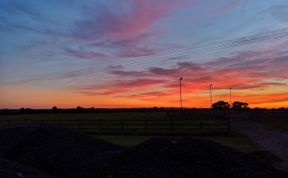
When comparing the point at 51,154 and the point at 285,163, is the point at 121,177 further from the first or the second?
the point at 285,163

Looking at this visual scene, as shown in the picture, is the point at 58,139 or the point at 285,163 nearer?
the point at 285,163

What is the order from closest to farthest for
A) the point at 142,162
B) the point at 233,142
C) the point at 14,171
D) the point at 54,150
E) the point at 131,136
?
the point at 14,171, the point at 142,162, the point at 54,150, the point at 233,142, the point at 131,136

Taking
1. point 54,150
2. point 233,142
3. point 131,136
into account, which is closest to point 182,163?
point 54,150

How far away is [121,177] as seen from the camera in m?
11.6

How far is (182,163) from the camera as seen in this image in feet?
40.9

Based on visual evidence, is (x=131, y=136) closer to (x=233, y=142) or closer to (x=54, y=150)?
(x=233, y=142)

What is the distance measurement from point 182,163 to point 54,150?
5743 mm

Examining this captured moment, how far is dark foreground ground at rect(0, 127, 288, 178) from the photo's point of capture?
463 inches

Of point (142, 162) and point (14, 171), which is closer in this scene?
point (14, 171)

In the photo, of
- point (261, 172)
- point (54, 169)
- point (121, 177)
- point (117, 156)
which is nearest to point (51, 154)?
point (54, 169)

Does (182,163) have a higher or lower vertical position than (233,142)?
lower

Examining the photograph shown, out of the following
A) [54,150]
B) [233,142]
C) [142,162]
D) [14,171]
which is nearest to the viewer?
[14,171]

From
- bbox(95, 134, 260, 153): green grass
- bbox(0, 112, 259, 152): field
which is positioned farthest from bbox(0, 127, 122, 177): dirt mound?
bbox(0, 112, 259, 152): field

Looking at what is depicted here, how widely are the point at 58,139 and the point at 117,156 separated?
16.4 feet
